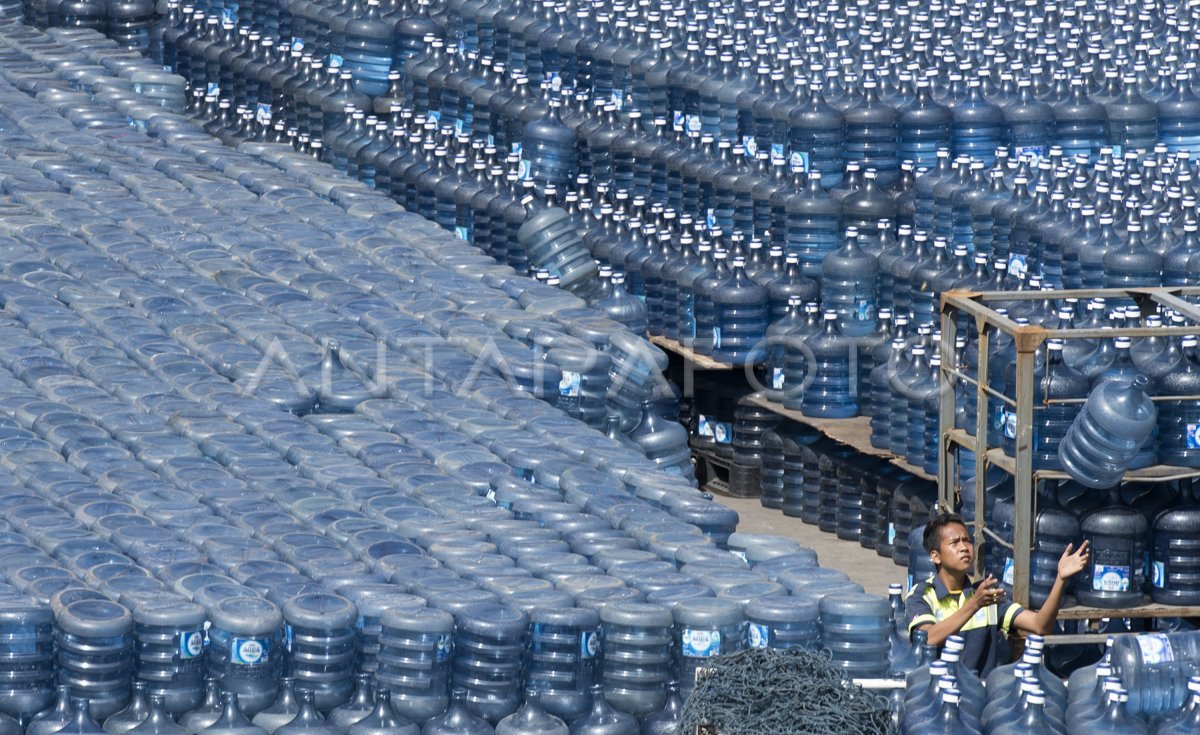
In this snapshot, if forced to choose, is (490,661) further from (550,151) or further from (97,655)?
(550,151)

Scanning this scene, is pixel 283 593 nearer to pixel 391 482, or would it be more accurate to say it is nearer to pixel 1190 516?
pixel 391 482

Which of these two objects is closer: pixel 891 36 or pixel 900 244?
pixel 900 244

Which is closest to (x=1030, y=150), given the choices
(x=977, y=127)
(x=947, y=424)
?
(x=977, y=127)

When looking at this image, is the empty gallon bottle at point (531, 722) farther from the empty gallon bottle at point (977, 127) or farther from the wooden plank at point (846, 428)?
the empty gallon bottle at point (977, 127)

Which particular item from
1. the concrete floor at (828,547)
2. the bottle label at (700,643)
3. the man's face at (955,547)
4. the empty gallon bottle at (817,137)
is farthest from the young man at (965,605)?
the empty gallon bottle at (817,137)

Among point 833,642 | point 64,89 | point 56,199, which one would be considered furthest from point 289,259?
point 833,642

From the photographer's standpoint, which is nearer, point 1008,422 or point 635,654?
point 635,654
